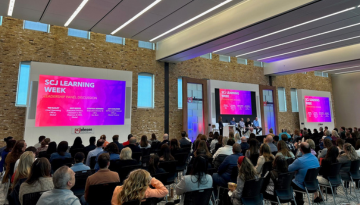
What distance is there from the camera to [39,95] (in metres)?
9.04

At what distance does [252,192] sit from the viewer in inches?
117

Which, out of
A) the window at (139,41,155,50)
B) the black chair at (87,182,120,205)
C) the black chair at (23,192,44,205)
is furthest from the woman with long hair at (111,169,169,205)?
the window at (139,41,155,50)

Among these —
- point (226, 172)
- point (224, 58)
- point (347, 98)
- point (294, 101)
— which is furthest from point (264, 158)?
point (347, 98)

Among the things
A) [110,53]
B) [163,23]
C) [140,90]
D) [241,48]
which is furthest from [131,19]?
[241,48]

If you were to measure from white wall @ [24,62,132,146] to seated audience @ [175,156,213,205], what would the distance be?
821 centimetres

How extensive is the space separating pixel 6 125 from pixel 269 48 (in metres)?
12.4

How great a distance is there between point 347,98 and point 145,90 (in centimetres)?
1802

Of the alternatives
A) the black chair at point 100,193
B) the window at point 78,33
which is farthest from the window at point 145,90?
the black chair at point 100,193

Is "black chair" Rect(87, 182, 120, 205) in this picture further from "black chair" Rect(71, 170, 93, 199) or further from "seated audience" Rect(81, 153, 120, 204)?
"black chair" Rect(71, 170, 93, 199)

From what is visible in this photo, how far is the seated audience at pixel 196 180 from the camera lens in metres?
2.75

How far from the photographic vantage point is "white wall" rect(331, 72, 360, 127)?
19.0 metres

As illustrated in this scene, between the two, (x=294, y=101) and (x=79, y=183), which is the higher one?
(x=294, y=101)

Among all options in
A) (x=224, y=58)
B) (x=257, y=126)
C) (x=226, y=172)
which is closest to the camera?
(x=226, y=172)

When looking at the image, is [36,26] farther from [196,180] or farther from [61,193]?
[196,180]
